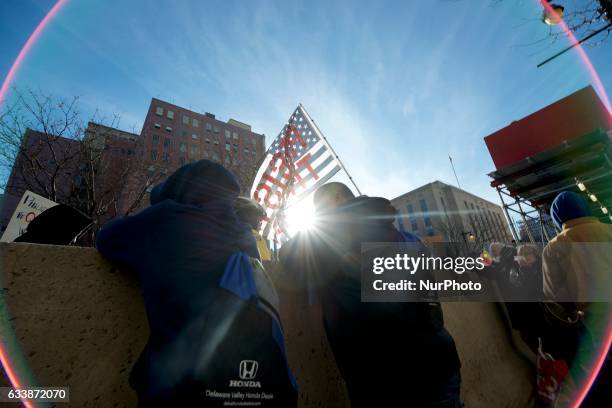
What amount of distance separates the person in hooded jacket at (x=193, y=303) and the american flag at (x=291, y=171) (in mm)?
3705

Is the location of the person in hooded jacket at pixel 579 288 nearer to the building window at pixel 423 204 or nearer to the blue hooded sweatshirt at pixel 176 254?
the blue hooded sweatshirt at pixel 176 254

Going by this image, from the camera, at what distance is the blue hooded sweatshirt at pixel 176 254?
913 millimetres

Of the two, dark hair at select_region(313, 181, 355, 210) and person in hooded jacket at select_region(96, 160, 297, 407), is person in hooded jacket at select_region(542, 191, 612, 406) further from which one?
person in hooded jacket at select_region(96, 160, 297, 407)

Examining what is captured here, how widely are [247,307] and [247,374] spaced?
0.24m

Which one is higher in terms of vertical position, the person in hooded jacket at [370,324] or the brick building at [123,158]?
the brick building at [123,158]

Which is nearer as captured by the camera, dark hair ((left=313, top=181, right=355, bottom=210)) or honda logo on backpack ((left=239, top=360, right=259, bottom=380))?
honda logo on backpack ((left=239, top=360, right=259, bottom=380))

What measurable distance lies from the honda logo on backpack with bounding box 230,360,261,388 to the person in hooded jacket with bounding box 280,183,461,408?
747 mm

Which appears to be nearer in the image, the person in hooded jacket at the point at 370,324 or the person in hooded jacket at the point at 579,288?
the person in hooded jacket at the point at 370,324

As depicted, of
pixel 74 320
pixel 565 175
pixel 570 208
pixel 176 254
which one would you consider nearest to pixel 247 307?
pixel 176 254

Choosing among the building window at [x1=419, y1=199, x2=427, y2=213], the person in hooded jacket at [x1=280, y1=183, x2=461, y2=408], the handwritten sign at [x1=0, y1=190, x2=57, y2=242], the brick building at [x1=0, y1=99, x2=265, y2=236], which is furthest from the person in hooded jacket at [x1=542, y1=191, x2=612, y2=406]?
the building window at [x1=419, y1=199, x2=427, y2=213]

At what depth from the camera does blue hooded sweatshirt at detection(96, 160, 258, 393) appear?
913mm

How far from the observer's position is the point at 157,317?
38.8 inches

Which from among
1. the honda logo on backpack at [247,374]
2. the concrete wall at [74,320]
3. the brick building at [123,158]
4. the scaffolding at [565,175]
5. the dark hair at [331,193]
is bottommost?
the honda logo on backpack at [247,374]

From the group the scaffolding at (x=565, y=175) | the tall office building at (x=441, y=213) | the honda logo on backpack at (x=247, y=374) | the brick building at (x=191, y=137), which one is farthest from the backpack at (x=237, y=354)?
the tall office building at (x=441, y=213)
